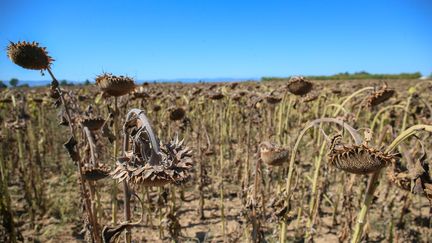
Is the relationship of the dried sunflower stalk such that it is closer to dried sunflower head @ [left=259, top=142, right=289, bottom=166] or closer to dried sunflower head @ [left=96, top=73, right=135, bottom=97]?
dried sunflower head @ [left=96, top=73, right=135, bottom=97]

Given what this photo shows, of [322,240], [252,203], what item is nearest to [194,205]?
[322,240]

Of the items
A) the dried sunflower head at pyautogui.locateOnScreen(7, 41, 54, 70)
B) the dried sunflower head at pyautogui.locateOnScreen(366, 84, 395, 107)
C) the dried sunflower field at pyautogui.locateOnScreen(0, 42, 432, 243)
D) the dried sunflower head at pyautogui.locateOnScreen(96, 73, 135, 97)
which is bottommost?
the dried sunflower field at pyautogui.locateOnScreen(0, 42, 432, 243)

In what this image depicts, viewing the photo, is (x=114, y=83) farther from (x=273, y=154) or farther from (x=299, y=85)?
(x=299, y=85)

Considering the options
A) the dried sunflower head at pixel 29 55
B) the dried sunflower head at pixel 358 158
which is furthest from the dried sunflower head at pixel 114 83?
the dried sunflower head at pixel 358 158

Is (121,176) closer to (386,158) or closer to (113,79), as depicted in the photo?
(113,79)

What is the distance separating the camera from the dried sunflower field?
1.57 meters

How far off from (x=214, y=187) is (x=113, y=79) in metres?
4.74

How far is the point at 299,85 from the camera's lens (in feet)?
11.8

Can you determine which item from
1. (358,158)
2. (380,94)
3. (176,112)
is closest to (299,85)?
(380,94)

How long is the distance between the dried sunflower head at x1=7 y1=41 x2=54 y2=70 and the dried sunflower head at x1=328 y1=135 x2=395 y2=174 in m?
1.91

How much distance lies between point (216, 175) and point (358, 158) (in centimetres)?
579

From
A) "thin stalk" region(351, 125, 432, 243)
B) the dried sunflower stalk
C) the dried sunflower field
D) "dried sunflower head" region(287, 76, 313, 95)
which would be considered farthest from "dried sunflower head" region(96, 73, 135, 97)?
"dried sunflower head" region(287, 76, 313, 95)

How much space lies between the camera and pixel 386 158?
4.89 feet

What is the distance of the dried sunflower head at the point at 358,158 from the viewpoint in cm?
151
